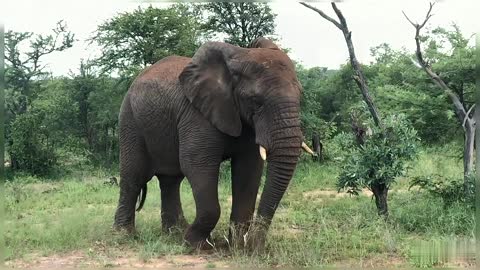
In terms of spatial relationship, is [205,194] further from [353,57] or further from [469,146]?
[469,146]

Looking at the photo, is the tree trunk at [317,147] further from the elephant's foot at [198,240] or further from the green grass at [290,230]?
the elephant's foot at [198,240]

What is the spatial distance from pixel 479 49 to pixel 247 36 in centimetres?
1367

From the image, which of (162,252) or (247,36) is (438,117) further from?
(247,36)

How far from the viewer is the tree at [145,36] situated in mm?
18391

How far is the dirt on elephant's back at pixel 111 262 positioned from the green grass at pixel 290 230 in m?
0.07

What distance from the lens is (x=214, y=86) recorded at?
281 inches

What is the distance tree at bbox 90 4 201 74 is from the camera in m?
18.4

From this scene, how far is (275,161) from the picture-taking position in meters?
6.36

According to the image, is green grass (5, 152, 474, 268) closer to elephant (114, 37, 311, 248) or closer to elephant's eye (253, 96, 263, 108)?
elephant (114, 37, 311, 248)

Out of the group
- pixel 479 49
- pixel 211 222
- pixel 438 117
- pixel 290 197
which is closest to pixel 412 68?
pixel 438 117

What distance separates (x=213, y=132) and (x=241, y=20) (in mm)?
11081

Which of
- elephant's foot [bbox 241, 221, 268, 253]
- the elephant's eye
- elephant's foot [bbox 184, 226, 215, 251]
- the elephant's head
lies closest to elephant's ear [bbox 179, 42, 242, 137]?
A: the elephant's head

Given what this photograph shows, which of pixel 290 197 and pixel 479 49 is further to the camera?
pixel 290 197

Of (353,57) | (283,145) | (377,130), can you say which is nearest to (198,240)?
(283,145)
